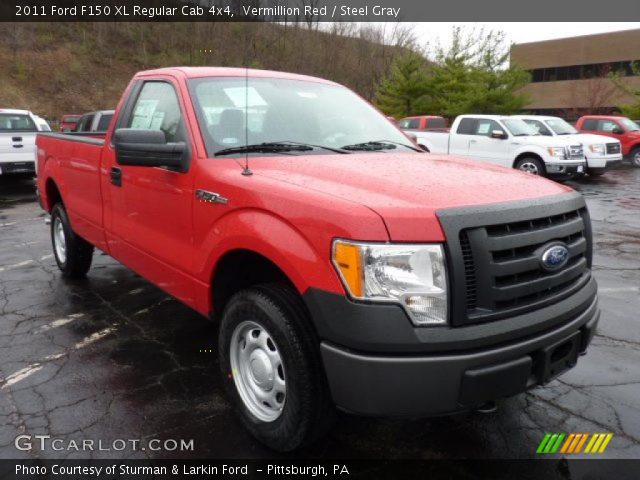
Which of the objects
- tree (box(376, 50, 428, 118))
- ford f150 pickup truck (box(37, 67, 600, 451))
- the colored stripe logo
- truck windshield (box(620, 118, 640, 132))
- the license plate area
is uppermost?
tree (box(376, 50, 428, 118))

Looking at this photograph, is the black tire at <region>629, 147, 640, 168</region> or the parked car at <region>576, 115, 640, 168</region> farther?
the black tire at <region>629, 147, 640, 168</region>

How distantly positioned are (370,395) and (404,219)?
0.72 meters

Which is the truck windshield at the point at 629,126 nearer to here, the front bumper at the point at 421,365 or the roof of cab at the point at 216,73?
the roof of cab at the point at 216,73

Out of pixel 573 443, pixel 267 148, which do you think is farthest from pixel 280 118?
pixel 573 443

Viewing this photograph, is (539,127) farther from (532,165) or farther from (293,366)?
(293,366)

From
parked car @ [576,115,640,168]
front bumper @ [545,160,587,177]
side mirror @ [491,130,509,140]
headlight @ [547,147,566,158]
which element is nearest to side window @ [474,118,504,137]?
side mirror @ [491,130,509,140]

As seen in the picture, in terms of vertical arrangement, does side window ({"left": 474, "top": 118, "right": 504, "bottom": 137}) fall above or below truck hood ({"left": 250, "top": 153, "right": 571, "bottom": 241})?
above

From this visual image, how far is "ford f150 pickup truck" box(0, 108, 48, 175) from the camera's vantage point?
12.1 m

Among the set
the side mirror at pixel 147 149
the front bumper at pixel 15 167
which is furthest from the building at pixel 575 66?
the side mirror at pixel 147 149

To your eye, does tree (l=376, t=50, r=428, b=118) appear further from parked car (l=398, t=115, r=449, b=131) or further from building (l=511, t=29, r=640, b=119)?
building (l=511, t=29, r=640, b=119)

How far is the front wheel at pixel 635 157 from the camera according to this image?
62.1 ft

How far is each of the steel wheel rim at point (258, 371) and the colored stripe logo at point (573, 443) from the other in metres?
1.39

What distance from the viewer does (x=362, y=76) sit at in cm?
4812

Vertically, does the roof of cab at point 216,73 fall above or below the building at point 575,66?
below
